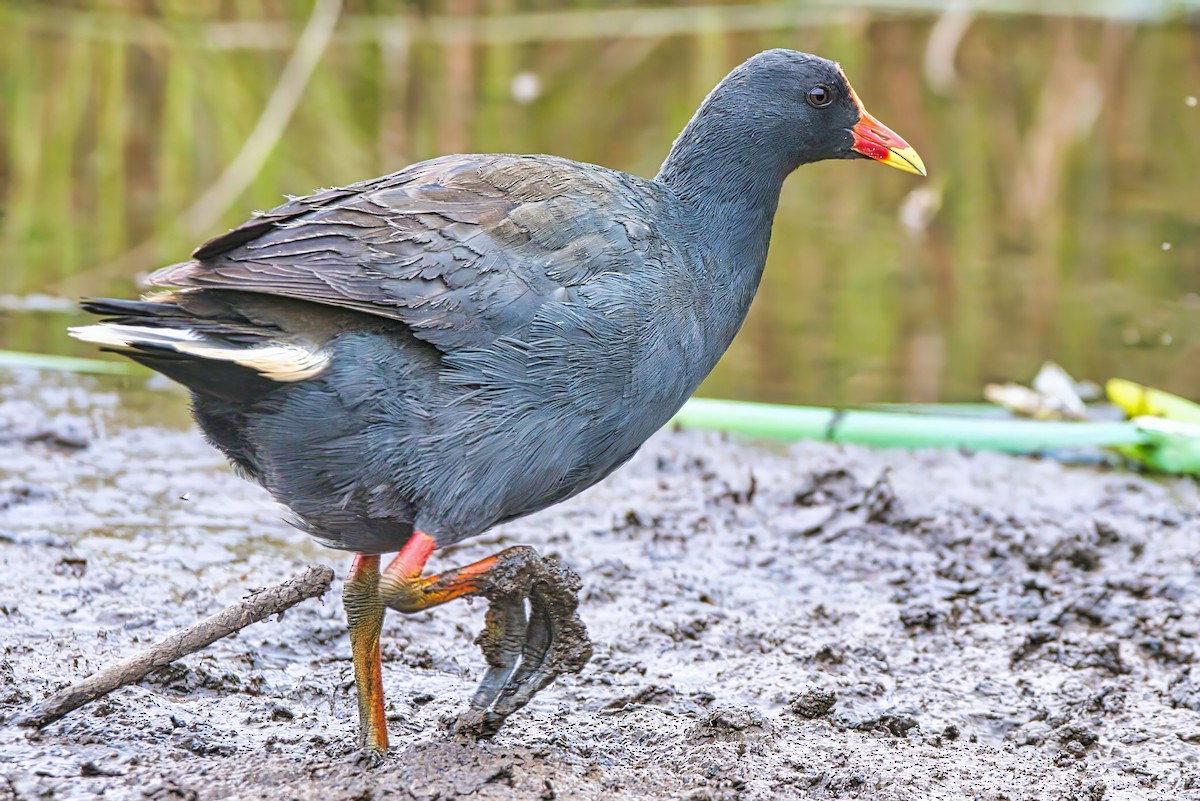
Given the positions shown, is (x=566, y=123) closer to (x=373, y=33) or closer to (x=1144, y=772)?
(x=373, y=33)

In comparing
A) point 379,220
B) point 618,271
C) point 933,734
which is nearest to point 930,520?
point 933,734

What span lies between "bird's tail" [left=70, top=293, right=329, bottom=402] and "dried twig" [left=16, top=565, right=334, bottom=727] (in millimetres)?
532

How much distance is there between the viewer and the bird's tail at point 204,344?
10.1 ft

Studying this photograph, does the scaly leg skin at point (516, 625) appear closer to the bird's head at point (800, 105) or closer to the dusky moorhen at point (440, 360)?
the dusky moorhen at point (440, 360)

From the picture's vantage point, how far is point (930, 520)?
5.16 m

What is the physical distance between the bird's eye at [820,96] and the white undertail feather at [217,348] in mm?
1508

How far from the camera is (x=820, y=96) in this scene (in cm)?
396

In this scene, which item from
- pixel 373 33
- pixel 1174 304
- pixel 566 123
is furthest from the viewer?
pixel 373 33

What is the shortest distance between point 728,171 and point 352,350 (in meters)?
1.14

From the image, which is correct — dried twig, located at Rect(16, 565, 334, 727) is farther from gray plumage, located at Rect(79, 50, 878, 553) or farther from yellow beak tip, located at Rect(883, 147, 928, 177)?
yellow beak tip, located at Rect(883, 147, 928, 177)

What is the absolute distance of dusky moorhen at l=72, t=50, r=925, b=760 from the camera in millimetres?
3219

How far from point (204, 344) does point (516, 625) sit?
3.20 ft

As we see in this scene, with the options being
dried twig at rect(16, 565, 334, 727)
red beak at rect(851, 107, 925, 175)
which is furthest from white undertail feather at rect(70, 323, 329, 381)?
red beak at rect(851, 107, 925, 175)

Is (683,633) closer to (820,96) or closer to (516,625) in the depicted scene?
(516,625)
